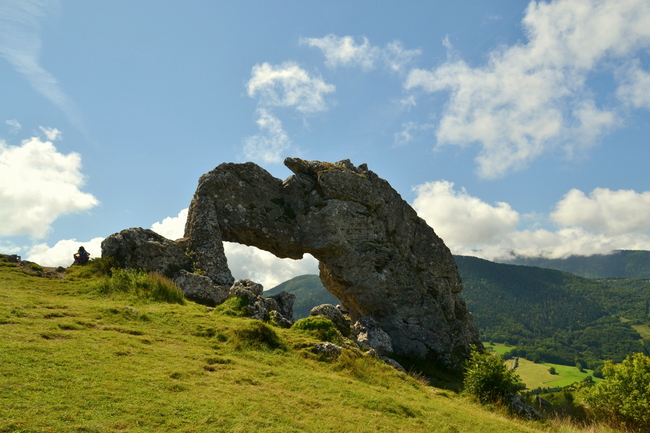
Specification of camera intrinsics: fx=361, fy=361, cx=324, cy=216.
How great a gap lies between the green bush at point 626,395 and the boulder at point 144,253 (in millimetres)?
30355

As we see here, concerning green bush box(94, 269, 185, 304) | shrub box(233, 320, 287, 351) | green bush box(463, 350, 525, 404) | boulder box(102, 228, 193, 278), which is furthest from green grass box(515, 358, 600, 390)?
green bush box(94, 269, 185, 304)

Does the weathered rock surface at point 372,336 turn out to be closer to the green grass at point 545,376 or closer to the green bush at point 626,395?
the green bush at point 626,395

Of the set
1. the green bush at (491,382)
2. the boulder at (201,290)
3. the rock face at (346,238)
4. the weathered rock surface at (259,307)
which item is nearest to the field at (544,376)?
the rock face at (346,238)

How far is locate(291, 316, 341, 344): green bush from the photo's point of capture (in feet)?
62.7

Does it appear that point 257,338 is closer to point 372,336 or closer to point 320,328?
point 320,328

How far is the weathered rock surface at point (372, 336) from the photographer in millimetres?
26891

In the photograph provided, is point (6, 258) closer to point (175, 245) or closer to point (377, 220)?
point (175, 245)

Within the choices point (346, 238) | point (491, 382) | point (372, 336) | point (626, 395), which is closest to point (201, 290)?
point (372, 336)

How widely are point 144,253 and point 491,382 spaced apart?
24.0 meters

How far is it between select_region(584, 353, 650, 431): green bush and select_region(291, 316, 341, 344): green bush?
751 inches

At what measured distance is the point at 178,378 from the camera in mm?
10602

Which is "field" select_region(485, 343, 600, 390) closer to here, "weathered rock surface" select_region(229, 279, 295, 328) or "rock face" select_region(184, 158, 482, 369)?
"rock face" select_region(184, 158, 482, 369)

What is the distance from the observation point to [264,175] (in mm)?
34531

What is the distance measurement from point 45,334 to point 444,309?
3124cm
